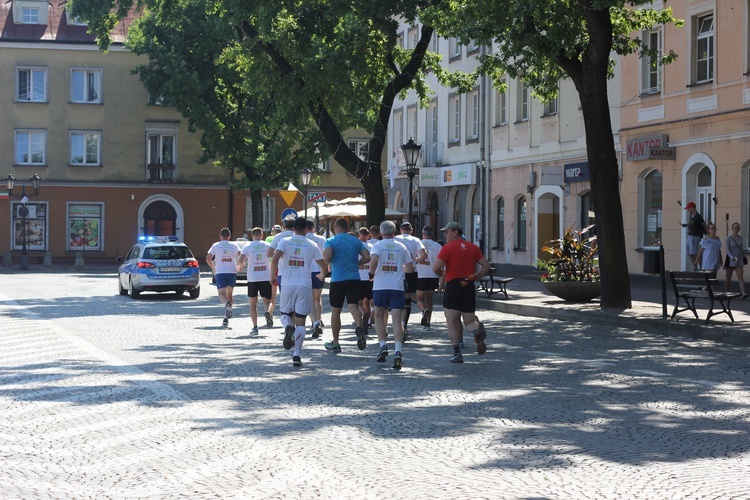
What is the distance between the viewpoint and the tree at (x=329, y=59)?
28.3 m

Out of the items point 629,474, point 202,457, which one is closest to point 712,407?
point 629,474

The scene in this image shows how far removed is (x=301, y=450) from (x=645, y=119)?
26.0 meters

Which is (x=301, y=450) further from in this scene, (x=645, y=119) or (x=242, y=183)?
(x=242, y=183)

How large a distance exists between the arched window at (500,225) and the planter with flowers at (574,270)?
16911 mm

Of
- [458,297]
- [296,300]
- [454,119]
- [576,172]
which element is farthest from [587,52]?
[454,119]

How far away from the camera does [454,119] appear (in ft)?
156

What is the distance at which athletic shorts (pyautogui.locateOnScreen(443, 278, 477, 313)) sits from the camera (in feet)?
49.7

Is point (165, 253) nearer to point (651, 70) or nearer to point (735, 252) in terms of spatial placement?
point (651, 70)

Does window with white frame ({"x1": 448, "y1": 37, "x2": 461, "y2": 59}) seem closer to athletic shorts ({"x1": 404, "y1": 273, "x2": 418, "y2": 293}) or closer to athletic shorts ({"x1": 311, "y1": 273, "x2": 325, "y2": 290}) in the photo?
athletic shorts ({"x1": 404, "y1": 273, "x2": 418, "y2": 293})

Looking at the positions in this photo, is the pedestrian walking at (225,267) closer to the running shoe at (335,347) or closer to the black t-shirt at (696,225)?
the running shoe at (335,347)

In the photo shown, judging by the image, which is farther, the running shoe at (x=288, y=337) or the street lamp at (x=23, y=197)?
the street lamp at (x=23, y=197)

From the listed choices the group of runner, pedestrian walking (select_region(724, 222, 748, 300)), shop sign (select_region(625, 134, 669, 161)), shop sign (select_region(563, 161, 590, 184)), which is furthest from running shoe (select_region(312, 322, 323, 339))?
shop sign (select_region(563, 161, 590, 184))

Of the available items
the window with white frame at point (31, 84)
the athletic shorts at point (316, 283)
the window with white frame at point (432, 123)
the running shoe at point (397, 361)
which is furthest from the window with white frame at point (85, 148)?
the running shoe at point (397, 361)

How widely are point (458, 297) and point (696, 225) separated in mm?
14415
